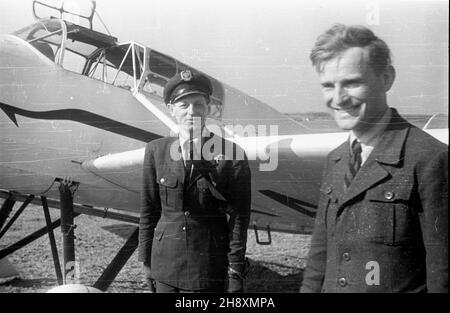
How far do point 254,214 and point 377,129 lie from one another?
4.04 ft

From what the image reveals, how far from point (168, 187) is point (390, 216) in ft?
1.73

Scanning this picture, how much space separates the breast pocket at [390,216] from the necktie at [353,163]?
5 cm

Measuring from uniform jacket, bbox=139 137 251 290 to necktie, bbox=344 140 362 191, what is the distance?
255mm

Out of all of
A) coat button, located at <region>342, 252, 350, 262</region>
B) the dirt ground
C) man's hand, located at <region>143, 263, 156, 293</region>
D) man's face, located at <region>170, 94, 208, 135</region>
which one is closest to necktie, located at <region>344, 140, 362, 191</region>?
coat button, located at <region>342, 252, 350, 262</region>

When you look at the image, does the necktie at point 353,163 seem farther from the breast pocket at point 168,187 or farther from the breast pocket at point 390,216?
the breast pocket at point 168,187

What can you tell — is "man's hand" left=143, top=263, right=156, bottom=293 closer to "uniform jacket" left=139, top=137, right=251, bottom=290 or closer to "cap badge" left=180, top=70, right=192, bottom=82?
"uniform jacket" left=139, top=137, right=251, bottom=290

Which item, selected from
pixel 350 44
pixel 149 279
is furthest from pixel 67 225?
pixel 350 44

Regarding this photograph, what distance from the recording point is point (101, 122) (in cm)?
152

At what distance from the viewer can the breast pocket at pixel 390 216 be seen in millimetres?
889

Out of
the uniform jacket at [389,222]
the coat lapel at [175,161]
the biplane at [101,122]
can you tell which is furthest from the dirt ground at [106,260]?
the uniform jacket at [389,222]

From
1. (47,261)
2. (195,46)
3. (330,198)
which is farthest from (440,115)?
(47,261)

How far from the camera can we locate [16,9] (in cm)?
124

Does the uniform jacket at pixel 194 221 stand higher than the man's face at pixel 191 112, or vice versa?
the man's face at pixel 191 112

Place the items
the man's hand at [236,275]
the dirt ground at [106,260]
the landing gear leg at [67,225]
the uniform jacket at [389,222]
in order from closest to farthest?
1. the uniform jacket at [389,222]
2. the man's hand at [236,275]
3. the landing gear leg at [67,225]
4. the dirt ground at [106,260]
